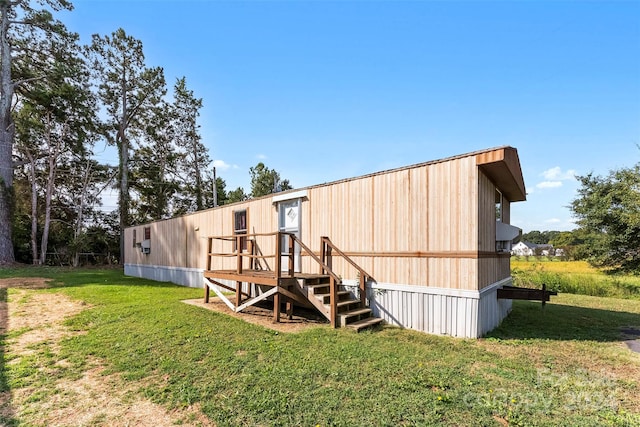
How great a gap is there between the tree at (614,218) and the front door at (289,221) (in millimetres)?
15323

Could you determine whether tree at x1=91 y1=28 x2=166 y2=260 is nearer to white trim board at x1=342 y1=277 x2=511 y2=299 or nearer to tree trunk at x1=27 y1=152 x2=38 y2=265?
tree trunk at x1=27 y1=152 x2=38 y2=265

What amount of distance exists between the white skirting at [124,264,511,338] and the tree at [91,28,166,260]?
811 inches

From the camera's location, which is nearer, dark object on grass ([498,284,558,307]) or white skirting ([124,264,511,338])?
white skirting ([124,264,511,338])

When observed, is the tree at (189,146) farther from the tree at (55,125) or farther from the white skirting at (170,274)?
the white skirting at (170,274)

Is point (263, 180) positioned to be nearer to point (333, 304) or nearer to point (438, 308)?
point (333, 304)

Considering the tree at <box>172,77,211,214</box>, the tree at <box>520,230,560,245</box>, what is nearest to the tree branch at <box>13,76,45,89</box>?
the tree at <box>172,77,211,214</box>

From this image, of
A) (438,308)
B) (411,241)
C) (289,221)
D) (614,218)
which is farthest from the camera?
(614,218)

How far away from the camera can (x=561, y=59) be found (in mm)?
7836

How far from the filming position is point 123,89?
70.7 ft

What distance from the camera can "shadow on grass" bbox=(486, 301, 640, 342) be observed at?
5.36 meters

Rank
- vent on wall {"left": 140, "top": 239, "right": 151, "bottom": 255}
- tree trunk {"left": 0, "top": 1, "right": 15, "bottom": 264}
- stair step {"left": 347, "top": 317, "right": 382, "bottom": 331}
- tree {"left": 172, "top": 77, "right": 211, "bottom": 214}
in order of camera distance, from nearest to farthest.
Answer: stair step {"left": 347, "top": 317, "right": 382, "bottom": 331} → vent on wall {"left": 140, "top": 239, "right": 151, "bottom": 255} → tree trunk {"left": 0, "top": 1, "right": 15, "bottom": 264} → tree {"left": 172, "top": 77, "right": 211, "bottom": 214}

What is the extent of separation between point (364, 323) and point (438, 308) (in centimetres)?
131

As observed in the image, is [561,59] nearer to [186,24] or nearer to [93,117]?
[186,24]

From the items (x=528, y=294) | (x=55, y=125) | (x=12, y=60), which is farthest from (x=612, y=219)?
(x=12, y=60)
